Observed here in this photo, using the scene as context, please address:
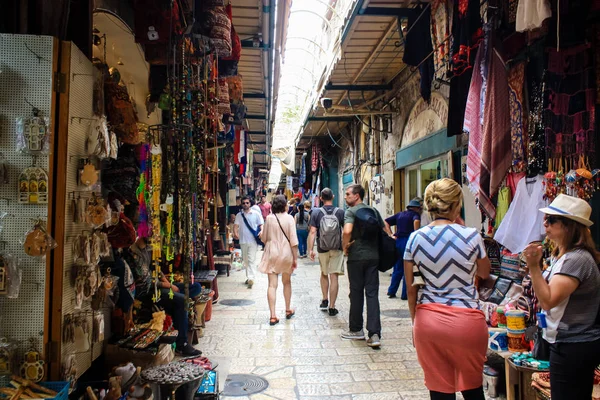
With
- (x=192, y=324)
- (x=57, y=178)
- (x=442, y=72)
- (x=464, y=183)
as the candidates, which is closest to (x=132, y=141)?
(x=57, y=178)

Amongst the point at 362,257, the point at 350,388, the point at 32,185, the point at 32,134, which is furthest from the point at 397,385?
the point at 32,134

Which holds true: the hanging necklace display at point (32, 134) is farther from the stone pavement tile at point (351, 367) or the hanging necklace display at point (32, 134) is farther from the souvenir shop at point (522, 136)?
the stone pavement tile at point (351, 367)

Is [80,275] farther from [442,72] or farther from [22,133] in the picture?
[442,72]

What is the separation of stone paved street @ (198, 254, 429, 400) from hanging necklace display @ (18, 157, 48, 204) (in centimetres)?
252

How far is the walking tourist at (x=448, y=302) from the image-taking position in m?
2.55

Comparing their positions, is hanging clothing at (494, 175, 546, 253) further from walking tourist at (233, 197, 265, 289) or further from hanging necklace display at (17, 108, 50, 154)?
walking tourist at (233, 197, 265, 289)

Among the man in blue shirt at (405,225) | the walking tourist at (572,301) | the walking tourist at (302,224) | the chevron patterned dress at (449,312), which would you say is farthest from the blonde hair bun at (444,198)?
the walking tourist at (302,224)

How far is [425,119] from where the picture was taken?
8.46 m

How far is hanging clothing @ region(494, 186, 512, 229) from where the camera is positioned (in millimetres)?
4305

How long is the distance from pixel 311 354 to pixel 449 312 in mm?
2754

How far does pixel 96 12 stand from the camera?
3441 mm

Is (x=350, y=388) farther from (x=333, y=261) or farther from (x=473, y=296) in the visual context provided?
(x=333, y=261)

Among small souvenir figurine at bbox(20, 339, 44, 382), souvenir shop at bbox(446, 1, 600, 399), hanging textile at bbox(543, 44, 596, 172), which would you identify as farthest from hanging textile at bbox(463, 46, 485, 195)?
small souvenir figurine at bbox(20, 339, 44, 382)

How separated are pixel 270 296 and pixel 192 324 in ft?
4.53
